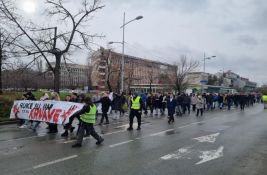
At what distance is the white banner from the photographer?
15.2 metres

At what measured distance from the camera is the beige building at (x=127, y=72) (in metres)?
63.2

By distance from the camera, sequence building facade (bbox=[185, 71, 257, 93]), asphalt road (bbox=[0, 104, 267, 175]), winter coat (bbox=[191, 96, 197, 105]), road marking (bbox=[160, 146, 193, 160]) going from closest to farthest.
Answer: asphalt road (bbox=[0, 104, 267, 175]), road marking (bbox=[160, 146, 193, 160]), winter coat (bbox=[191, 96, 197, 105]), building facade (bbox=[185, 71, 257, 93])

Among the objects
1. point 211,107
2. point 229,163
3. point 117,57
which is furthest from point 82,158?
point 117,57

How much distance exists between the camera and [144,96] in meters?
29.8

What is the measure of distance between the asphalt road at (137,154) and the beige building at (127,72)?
3648 centimetres

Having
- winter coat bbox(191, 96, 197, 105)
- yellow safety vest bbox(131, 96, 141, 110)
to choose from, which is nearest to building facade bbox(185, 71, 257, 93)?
winter coat bbox(191, 96, 197, 105)

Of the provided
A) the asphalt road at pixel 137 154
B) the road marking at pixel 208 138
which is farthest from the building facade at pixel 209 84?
the asphalt road at pixel 137 154

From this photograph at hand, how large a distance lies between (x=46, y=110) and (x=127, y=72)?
5939 centimetres

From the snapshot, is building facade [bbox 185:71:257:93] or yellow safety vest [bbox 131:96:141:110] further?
building facade [bbox 185:71:257:93]

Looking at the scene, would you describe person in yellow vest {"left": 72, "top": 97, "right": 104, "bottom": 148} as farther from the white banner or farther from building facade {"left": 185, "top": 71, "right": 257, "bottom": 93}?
building facade {"left": 185, "top": 71, "right": 257, "bottom": 93}

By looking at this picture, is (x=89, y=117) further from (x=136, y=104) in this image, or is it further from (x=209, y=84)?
(x=209, y=84)

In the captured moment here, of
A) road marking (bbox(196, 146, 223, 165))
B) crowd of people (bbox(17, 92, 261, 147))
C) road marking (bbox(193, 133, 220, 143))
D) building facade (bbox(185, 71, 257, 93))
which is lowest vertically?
road marking (bbox(196, 146, 223, 165))

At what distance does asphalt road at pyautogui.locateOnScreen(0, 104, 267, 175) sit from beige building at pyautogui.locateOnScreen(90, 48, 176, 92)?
36479mm

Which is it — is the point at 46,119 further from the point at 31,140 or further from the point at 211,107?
the point at 211,107
